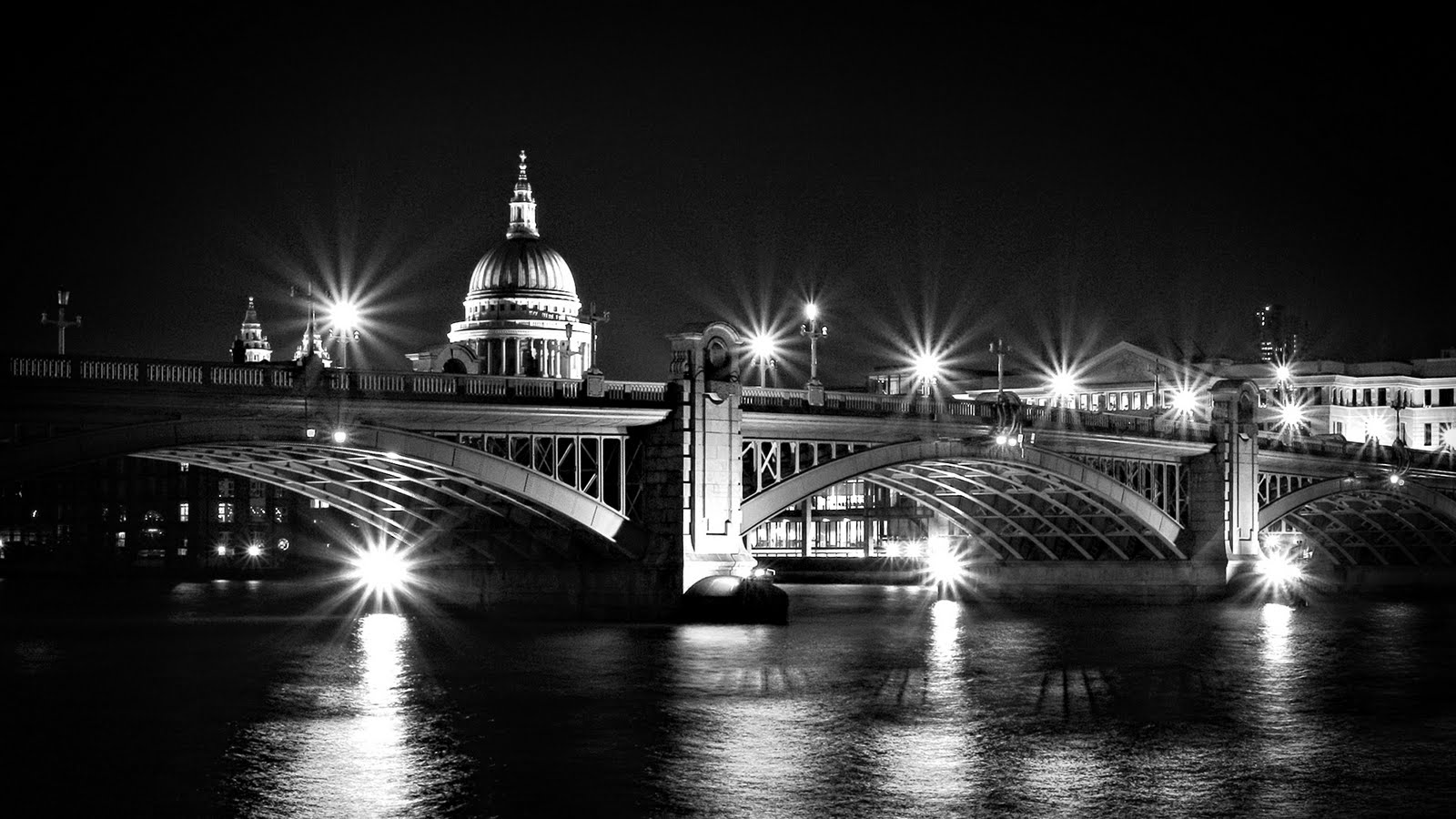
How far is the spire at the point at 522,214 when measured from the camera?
15462cm

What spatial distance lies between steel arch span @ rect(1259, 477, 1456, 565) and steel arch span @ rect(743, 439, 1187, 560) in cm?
1715

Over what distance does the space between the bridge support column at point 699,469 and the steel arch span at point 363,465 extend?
1785mm

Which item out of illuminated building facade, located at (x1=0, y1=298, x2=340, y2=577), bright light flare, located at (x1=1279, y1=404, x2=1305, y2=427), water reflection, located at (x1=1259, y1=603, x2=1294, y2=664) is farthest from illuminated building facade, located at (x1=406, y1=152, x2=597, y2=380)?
water reflection, located at (x1=1259, y1=603, x2=1294, y2=664)

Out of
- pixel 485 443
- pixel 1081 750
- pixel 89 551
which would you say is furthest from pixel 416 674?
pixel 89 551

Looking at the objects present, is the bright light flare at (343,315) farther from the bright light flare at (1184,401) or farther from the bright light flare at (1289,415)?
the bright light flare at (1289,415)

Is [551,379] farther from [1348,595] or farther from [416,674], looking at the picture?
[1348,595]

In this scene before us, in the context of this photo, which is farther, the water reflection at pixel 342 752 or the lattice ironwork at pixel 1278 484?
the lattice ironwork at pixel 1278 484

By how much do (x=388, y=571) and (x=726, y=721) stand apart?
4964 cm

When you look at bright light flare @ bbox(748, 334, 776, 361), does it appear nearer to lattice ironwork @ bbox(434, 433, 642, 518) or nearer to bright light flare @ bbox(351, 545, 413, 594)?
lattice ironwork @ bbox(434, 433, 642, 518)

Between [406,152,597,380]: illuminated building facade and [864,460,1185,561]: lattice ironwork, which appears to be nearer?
[864,460,1185,561]: lattice ironwork

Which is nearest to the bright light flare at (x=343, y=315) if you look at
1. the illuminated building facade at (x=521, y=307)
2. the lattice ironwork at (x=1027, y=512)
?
the lattice ironwork at (x=1027, y=512)

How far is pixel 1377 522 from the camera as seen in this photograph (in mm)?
122000

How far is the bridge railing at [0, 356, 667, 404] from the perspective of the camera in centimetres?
5194

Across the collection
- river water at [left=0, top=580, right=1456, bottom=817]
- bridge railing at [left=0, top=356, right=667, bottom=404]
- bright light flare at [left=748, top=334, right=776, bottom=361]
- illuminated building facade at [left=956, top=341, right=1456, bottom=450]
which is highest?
illuminated building facade at [left=956, top=341, right=1456, bottom=450]
